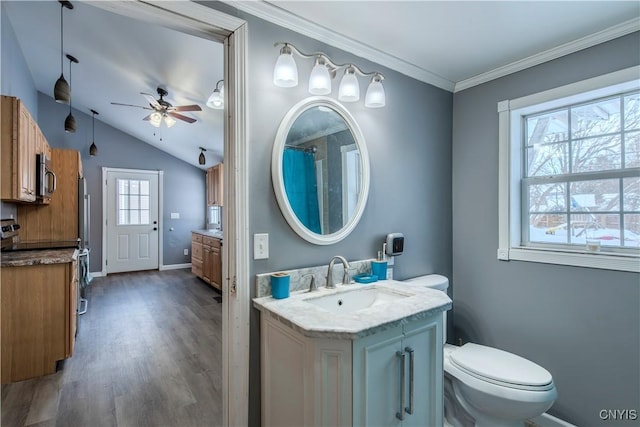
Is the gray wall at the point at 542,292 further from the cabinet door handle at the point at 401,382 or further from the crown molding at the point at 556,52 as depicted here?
the cabinet door handle at the point at 401,382

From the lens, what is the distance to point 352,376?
1075 mm

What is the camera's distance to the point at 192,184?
6.77 meters

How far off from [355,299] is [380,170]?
85cm

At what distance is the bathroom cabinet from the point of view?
1.07 metres

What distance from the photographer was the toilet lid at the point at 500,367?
148cm

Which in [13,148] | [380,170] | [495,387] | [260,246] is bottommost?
[495,387]

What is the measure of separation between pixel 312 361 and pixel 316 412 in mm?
180

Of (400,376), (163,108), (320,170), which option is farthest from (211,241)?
(400,376)

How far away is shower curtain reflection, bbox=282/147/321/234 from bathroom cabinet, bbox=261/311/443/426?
548 millimetres

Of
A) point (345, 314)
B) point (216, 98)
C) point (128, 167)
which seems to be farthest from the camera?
point (128, 167)

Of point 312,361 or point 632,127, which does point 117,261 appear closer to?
point 312,361

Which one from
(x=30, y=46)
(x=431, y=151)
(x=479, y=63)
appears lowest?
(x=431, y=151)

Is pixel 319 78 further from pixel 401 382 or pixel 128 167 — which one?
pixel 128 167

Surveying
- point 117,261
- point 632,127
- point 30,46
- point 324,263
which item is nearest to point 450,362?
point 324,263
